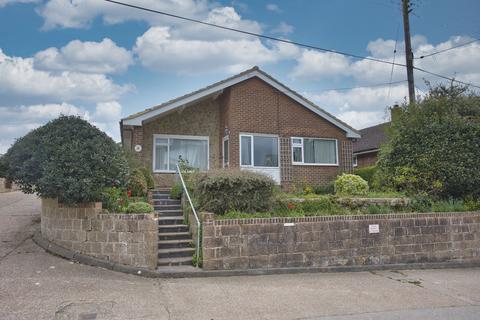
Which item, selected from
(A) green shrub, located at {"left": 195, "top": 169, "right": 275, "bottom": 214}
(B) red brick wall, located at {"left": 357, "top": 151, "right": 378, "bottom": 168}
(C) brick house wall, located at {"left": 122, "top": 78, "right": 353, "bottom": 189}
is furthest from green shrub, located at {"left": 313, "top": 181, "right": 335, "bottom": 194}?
(B) red brick wall, located at {"left": 357, "top": 151, "right": 378, "bottom": 168}

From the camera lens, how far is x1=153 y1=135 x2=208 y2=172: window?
15.4 meters

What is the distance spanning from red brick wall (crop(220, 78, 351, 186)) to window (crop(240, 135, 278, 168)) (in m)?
A: 0.30

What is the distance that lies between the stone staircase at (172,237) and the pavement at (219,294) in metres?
0.80

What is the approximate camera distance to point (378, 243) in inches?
376

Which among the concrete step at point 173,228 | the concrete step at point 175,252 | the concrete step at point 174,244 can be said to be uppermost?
the concrete step at point 173,228

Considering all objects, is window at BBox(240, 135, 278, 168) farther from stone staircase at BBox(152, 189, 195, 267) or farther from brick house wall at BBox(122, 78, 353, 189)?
stone staircase at BBox(152, 189, 195, 267)

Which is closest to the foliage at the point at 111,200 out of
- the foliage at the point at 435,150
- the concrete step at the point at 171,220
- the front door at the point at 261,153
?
the concrete step at the point at 171,220

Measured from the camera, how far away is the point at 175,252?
335 inches

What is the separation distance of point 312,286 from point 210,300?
226 cm

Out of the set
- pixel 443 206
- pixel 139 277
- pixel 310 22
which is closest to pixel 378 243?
pixel 443 206

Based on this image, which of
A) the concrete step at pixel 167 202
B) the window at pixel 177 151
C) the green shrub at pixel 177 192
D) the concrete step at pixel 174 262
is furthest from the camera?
the window at pixel 177 151

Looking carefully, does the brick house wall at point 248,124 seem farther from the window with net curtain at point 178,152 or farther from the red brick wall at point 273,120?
the window with net curtain at point 178,152

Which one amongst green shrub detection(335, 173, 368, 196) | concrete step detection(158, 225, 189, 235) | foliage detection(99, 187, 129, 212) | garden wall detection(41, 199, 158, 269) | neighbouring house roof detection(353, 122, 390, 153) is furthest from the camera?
neighbouring house roof detection(353, 122, 390, 153)

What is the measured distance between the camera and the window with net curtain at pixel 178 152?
15.4m
